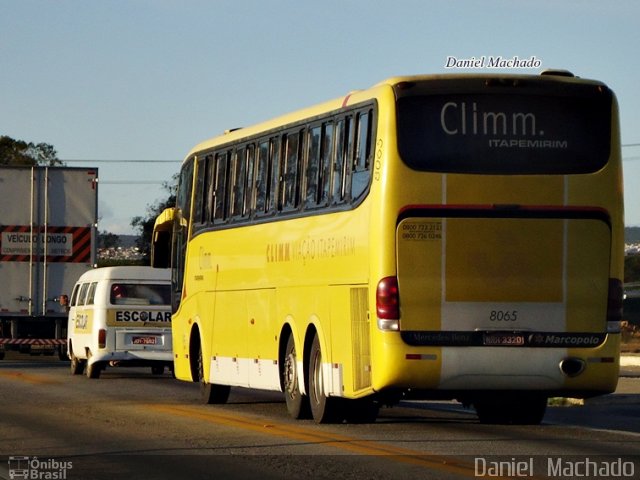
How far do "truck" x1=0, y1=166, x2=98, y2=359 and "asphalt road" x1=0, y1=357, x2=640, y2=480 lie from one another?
13.7 meters

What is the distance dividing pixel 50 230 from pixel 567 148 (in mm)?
23017

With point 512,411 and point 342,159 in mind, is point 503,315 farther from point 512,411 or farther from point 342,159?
point 512,411

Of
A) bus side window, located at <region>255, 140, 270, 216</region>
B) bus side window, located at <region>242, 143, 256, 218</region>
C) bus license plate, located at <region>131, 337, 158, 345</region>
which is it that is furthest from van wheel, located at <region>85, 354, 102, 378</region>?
→ bus side window, located at <region>255, 140, 270, 216</region>

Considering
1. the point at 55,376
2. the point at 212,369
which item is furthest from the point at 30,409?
the point at 55,376

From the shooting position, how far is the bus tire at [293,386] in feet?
63.6

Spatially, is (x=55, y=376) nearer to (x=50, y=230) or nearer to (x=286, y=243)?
(x=50, y=230)

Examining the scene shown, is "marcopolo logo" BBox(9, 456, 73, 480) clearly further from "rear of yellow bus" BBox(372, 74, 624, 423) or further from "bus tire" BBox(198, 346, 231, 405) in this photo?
"bus tire" BBox(198, 346, 231, 405)

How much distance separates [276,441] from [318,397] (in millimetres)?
2585

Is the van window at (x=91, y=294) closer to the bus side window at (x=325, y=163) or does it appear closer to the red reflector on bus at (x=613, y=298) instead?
the bus side window at (x=325, y=163)

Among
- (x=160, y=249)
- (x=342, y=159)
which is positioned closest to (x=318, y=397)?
(x=342, y=159)

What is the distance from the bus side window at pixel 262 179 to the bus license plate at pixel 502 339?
5030mm

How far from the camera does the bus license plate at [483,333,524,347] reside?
650 inches

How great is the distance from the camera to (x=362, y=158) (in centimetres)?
1738

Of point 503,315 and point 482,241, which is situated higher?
point 482,241
